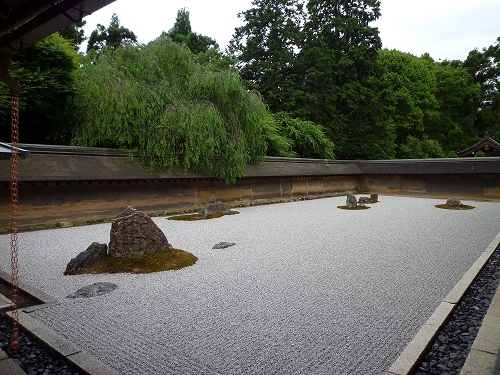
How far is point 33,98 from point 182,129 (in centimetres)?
455

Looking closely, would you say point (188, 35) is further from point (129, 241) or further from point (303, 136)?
point (129, 241)

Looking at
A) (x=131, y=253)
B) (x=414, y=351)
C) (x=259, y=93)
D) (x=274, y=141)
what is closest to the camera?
(x=414, y=351)

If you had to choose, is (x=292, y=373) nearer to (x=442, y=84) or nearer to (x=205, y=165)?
(x=205, y=165)

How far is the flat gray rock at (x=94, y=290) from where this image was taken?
13.0 ft

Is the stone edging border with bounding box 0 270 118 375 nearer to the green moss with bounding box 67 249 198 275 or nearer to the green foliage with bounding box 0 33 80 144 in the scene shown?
the green moss with bounding box 67 249 198 275

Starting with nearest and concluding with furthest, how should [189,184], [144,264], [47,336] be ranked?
1. [47,336]
2. [144,264]
3. [189,184]

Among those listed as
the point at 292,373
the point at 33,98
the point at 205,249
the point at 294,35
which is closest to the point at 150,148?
the point at 33,98

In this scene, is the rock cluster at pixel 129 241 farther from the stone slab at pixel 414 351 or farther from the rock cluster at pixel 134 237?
the stone slab at pixel 414 351

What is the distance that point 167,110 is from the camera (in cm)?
1043

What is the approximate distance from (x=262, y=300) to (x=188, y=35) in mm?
25806

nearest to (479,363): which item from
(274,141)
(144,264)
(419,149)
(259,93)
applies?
(144,264)

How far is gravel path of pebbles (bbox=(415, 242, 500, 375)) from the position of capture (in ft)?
8.54

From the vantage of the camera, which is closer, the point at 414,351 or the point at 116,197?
the point at 414,351

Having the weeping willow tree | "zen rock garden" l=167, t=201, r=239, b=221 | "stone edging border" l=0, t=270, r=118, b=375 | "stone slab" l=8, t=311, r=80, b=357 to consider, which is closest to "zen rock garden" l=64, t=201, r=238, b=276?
"stone edging border" l=0, t=270, r=118, b=375
